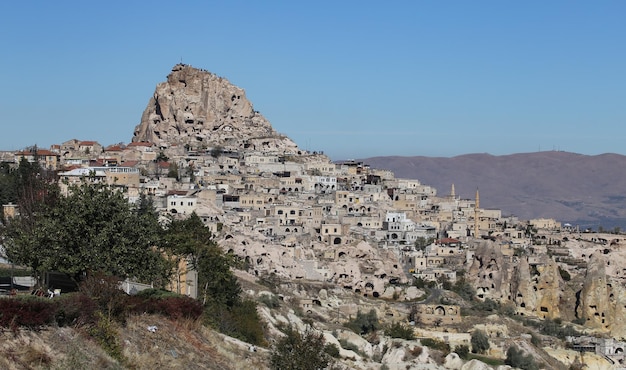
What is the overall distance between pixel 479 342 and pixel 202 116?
226 feet

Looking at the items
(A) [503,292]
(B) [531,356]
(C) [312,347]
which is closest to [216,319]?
(C) [312,347]

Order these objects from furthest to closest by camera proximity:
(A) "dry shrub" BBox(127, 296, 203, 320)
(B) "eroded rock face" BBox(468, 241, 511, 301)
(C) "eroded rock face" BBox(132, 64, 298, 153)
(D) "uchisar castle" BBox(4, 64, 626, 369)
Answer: (C) "eroded rock face" BBox(132, 64, 298, 153), (B) "eroded rock face" BBox(468, 241, 511, 301), (D) "uchisar castle" BBox(4, 64, 626, 369), (A) "dry shrub" BBox(127, 296, 203, 320)

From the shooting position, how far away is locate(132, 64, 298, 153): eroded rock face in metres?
110

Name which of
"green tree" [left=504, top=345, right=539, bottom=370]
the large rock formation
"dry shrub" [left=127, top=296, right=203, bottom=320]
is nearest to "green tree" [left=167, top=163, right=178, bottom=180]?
the large rock formation

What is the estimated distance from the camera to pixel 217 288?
113 feet

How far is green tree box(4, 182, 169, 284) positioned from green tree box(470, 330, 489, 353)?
1124 inches

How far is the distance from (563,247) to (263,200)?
81.0ft

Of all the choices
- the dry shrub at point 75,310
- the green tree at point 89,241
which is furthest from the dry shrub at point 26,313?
the green tree at point 89,241

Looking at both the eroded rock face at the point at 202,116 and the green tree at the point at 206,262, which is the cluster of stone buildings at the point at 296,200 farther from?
the green tree at the point at 206,262

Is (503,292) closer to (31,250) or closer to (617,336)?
(617,336)

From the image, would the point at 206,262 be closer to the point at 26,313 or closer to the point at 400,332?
the point at 400,332

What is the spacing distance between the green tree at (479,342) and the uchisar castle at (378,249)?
38 cm

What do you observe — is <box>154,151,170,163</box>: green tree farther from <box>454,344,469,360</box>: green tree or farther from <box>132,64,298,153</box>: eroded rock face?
<box>454,344,469,360</box>: green tree

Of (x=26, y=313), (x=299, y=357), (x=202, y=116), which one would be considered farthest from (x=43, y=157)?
(x=26, y=313)
